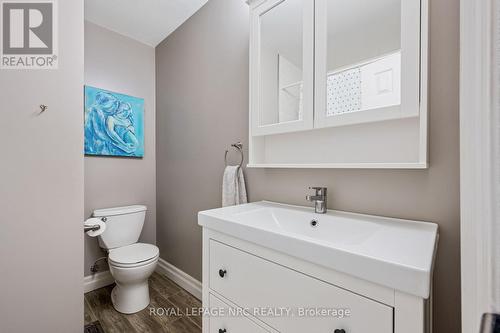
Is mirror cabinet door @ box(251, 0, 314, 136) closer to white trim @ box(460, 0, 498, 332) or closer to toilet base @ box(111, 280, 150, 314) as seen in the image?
white trim @ box(460, 0, 498, 332)

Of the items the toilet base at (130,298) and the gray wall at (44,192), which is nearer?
the gray wall at (44,192)

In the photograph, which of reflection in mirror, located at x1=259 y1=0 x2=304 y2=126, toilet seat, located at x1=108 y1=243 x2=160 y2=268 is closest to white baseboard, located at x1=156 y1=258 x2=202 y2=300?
toilet seat, located at x1=108 y1=243 x2=160 y2=268

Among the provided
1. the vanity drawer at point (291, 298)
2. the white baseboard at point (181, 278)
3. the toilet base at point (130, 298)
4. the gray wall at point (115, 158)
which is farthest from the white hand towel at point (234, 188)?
the gray wall at point (115, 158)

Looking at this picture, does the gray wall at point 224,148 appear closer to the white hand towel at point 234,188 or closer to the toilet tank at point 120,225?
the white hand towel at point 234,188

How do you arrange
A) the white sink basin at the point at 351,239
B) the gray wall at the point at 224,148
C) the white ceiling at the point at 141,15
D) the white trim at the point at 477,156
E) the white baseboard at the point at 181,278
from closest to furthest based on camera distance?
the white trim at the point at 477,156 < the white sink basin at the point at 351,239 < the gray wall at the point at 224,148 < the white ceiling at the point at 141,15 < the white baseboard at the point at 181,278

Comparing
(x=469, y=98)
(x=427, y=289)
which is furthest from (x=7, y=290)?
(x=469, y=98)

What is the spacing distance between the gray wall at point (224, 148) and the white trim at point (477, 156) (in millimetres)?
547

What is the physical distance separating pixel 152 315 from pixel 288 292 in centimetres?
146

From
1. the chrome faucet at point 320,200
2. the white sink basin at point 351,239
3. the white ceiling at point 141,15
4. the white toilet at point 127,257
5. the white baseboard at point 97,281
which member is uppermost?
the white ceiling at point 141,15

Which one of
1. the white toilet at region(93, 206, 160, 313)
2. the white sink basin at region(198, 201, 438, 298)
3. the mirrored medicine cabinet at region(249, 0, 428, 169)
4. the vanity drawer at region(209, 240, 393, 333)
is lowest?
the white toilet at region(93, 206, 160, 313)

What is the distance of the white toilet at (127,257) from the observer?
1.58 metres

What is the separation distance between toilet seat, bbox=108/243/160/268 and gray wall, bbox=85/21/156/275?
427 mm

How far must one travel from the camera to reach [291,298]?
2.28 ft

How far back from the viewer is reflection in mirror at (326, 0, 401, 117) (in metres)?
0.88
